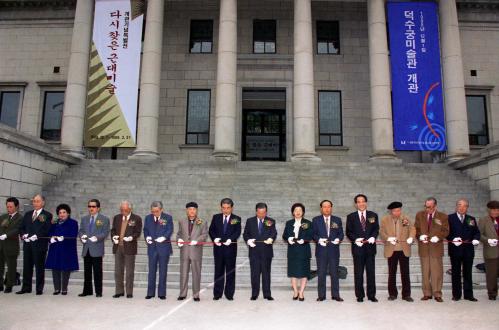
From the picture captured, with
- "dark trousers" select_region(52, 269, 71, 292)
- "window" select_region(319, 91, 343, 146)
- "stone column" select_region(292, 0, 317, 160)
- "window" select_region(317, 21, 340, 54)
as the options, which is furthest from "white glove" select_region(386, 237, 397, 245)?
"window" select_region(317, 21, 340, 54)

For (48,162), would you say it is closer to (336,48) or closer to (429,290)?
(429,290)

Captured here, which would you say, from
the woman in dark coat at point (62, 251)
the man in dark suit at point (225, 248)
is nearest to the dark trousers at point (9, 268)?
the woman in dark coat at point (62, 251)

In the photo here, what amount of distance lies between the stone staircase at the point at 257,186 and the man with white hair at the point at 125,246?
6109mm

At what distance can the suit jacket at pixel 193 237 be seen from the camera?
29.2ft

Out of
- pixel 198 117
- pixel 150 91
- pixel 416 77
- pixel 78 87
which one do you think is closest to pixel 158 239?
pixel 150 91

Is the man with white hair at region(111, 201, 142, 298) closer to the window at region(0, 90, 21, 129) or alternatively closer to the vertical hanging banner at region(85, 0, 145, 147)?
the vertical hanging banner at region(85, 0, 145, 147)

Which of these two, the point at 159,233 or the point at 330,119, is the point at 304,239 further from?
the point at 330,119

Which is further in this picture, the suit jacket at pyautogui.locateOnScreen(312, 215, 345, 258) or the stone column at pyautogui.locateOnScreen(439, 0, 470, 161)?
the stone column at pyautogui.locateOnScreen(439, 0, 470, 161)

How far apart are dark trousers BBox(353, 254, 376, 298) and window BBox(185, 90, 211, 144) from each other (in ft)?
56.1

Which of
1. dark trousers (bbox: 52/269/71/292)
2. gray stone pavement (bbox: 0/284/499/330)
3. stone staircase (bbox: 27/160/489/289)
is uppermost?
stone staircase (bbox: 27/160/489/289)

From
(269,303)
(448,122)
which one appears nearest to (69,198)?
(269,303)

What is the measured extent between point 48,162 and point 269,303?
1247 centimetres

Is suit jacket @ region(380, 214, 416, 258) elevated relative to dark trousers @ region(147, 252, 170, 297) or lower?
elevated

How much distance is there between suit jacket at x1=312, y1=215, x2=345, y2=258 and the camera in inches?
348
